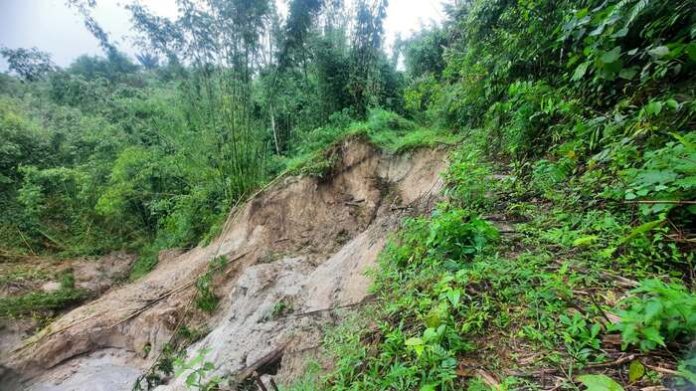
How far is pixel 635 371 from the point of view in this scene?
1.06 meters

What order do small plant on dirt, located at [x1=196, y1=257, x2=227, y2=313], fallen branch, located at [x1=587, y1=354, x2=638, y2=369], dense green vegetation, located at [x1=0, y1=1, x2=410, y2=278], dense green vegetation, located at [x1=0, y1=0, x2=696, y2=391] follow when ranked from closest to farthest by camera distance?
fallen branch, located at [x1=587, y1=354, x2=638, y2=369], dense green vegetation, located at [x1=0, y1=0, x2=696, y2=391], small plant on dirt, located at [x1=196, y1=257, x2=227, y2=313], dense green vegetation, located at [x1=0, y1=1, x2=410, y2=278]

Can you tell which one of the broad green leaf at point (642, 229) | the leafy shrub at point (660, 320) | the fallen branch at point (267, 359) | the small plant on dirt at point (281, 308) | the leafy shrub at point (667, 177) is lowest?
the fallen branch at point (267, 359)

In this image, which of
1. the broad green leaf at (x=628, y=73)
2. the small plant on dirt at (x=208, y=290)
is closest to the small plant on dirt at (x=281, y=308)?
the small plant on dirt at (x=208, y=290)

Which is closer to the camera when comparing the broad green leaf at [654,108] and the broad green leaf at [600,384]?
the broad green leaf at [600,384]

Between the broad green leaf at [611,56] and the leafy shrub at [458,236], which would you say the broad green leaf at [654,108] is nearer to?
the broad green leaf at [611,56]

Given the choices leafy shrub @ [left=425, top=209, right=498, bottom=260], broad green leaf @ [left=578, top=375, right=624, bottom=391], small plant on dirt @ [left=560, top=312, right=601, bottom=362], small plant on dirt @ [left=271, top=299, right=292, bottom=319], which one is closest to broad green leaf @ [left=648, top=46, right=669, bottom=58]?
leafy shrub @ [left=425, top=209, right=498, bottom=260]

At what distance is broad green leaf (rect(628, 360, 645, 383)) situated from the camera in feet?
3.44

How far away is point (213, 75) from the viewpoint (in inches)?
302

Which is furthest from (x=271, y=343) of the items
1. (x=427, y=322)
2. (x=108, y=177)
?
(x=108, y=177)

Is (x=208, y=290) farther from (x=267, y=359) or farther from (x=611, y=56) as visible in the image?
(x=611, y=56)

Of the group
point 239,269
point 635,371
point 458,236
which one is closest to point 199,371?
point 458,236

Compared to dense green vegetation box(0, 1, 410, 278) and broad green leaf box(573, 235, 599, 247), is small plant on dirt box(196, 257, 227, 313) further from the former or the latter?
broad green leaf box(573, 235, 599, 247)

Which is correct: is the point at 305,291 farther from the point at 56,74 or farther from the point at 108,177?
the point at 56,74

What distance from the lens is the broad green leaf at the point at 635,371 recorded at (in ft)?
3.44
